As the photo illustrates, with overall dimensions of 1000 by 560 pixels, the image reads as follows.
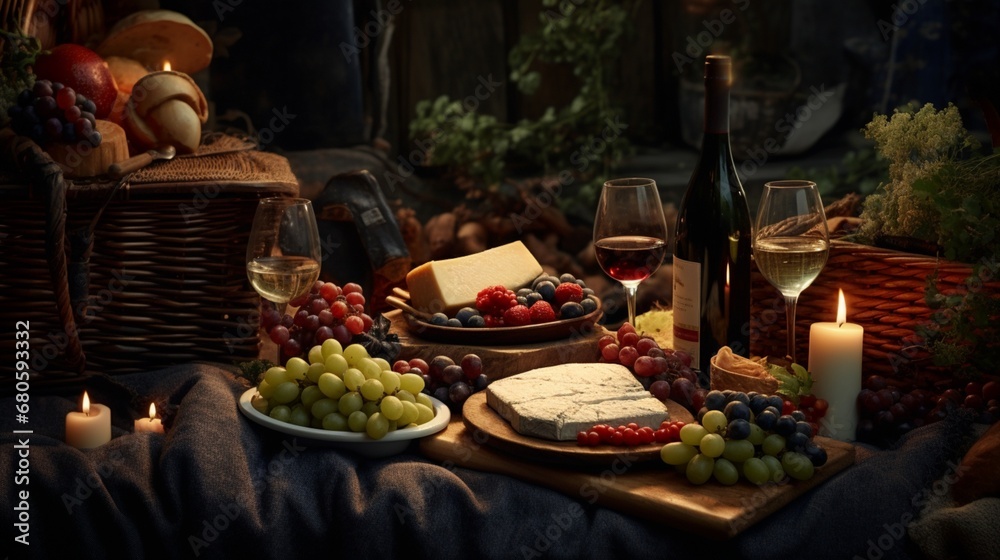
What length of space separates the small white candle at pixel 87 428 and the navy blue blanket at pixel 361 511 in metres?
0.07

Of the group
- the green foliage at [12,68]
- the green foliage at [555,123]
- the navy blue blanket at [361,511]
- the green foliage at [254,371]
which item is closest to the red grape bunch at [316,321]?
the green foliage at [254,371]

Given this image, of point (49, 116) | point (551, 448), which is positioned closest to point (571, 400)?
point (551, 448)

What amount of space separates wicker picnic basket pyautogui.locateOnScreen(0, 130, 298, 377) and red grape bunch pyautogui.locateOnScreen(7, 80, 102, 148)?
3cm

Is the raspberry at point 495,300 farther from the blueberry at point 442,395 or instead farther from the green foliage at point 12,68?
the green foliage at point 12,68

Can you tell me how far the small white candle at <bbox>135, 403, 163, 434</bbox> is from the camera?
5.33 ft

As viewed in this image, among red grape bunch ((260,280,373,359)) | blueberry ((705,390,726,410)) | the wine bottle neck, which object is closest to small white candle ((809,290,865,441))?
blueberry ((705,390,726,410))

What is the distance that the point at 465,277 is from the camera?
5.94 ft

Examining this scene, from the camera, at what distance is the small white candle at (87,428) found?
5.12 ft

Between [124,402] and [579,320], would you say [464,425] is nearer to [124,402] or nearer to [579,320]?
[579,320]

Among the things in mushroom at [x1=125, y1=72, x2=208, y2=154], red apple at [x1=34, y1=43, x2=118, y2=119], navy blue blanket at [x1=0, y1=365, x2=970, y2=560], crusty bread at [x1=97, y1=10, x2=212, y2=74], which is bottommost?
navy blue blanket at [x1=0, y1=365, x2=970, y2=560]

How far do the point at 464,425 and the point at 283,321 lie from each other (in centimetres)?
38

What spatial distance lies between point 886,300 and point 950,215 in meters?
0.22

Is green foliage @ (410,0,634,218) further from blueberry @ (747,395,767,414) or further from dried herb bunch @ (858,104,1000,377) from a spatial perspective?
blueberry @ (747,395,767,414)

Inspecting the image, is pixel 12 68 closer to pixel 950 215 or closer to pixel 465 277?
pixel 465 277
